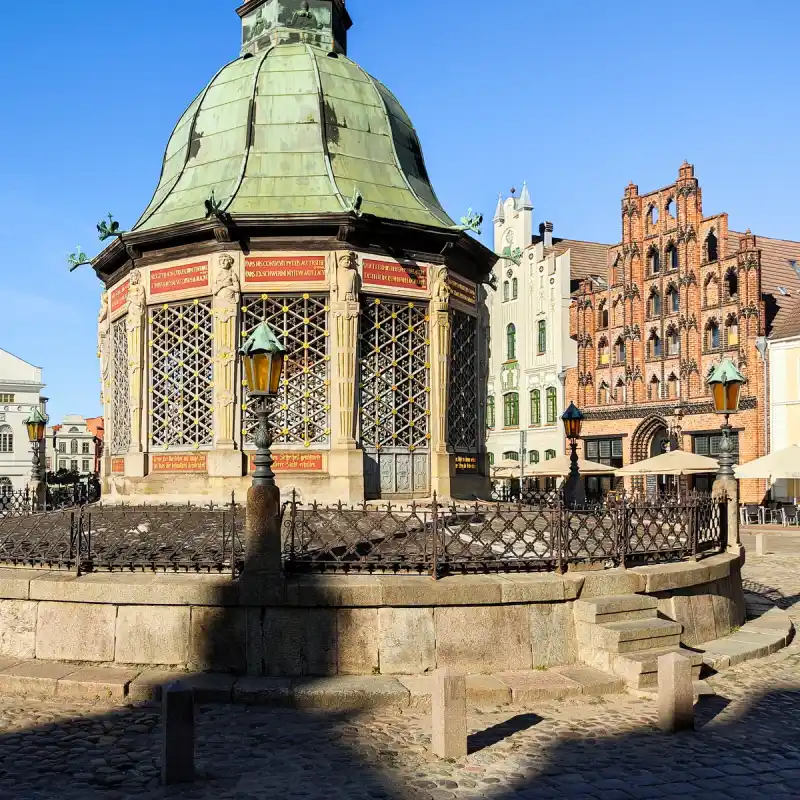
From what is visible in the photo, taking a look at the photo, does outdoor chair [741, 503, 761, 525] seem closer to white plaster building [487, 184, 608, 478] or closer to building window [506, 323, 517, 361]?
white plaster building [487, 184, 608, 478]

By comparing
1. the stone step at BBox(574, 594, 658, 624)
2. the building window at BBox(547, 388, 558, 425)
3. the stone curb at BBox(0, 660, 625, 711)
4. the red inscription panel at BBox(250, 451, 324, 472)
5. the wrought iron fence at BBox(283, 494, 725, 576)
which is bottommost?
the stone curb at BBox(0, 660, 625, 711)

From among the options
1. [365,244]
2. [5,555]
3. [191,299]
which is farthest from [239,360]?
[5,555]

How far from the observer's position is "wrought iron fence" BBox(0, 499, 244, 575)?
931 centimetres

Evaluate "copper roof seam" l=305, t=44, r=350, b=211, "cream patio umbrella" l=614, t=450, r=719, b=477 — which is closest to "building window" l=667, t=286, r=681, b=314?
"cream patio umbrella" l=614, t=450, r=719, b=477

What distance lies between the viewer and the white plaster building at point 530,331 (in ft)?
153

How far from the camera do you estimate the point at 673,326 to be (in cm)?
4075

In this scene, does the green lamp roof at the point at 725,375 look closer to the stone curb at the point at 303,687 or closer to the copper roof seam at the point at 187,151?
the stone curb at the point at 303,687

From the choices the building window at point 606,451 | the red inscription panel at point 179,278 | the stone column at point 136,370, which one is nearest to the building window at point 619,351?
the building window at point 606,451

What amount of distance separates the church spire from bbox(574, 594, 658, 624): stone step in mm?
12792

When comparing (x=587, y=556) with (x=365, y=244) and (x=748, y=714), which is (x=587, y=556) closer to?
(x=748, y=714)

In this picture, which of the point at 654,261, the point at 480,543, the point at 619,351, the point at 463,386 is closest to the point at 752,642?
the point at 480,543

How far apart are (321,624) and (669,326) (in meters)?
35.4

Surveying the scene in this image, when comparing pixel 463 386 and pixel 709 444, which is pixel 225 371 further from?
pixel 709 444

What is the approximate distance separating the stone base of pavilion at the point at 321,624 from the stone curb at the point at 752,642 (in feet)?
3.27
